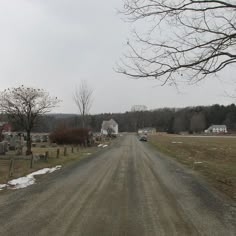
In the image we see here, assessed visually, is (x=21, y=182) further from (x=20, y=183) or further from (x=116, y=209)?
(x=116, y=209)

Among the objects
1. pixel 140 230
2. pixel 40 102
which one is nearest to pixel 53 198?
pixel 140 230

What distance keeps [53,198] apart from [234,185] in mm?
7007

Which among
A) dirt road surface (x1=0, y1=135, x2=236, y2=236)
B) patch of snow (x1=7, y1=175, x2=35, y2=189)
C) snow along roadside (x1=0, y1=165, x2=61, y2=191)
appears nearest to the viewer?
dirt road surface (x1=0, y1=135, x2=236, y2=236)

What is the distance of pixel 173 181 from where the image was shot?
15.9 meters

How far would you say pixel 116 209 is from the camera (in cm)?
973

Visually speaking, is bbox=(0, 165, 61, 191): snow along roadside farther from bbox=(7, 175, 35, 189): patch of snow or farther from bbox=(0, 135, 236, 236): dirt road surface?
bbox=(0, 135, 236, 236): dirt road surface

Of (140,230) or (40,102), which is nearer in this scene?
(140,230)

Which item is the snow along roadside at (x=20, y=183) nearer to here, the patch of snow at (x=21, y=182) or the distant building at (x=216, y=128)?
the patch of snow at (x=21, y=182)

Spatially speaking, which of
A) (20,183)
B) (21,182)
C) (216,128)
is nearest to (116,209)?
(20,183)

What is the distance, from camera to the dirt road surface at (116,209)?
25.2 feet

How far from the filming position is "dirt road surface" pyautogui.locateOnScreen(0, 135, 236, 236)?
303 inches

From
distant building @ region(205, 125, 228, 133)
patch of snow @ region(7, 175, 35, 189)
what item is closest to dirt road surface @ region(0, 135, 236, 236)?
patch of snow @ region(7, 175, 35, 189)

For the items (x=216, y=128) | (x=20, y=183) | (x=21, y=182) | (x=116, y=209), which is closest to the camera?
(x=116, y=209)

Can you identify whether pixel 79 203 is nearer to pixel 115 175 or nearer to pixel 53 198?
pixel 53 198
